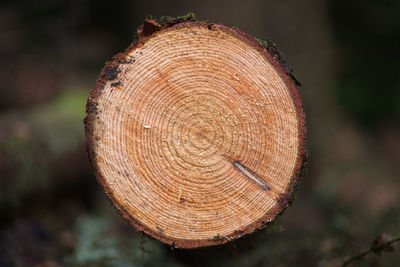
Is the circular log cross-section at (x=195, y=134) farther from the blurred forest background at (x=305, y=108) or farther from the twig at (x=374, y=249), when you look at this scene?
the twig at (x=374, y=249)

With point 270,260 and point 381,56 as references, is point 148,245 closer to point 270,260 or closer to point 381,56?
point 270,260

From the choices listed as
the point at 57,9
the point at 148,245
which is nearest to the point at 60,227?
the point at 148,245

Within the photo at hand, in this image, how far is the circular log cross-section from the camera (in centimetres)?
163

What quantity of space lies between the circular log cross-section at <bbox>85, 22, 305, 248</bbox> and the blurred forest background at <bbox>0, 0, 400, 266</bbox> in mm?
233

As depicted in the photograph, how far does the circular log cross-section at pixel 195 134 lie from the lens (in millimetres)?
1628

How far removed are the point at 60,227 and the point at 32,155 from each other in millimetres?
672

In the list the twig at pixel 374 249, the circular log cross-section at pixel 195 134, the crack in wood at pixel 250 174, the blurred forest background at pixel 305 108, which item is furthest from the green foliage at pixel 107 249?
the twig at pixel 374 249

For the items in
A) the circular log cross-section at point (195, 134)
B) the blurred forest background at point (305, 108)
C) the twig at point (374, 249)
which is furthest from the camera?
the blurred forest background at point (305, 108)


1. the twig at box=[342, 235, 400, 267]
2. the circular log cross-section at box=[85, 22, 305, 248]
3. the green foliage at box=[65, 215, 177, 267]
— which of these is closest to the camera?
the circular log cross-section at box=[85, 22, 305, 248]

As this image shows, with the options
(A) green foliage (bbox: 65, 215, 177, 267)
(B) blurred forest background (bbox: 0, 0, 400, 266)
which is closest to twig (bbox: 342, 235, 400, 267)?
(B) blurred forest background (bbox: 0, 0, 400, 266)

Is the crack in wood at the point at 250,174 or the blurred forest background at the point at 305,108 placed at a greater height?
the crack in wood at the point at 250,174

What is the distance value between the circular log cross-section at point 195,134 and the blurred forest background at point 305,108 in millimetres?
233

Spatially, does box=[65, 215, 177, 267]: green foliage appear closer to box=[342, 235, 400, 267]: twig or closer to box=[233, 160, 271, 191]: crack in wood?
box=[233, 160, 271, 191]: crack in wood

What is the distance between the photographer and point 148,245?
2.50 m
